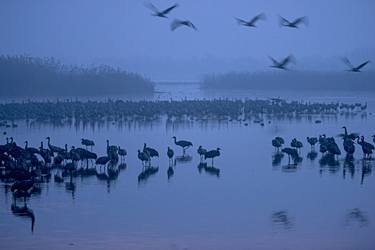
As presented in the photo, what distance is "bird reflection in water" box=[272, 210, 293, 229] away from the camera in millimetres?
12586

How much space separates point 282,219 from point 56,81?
59516mm

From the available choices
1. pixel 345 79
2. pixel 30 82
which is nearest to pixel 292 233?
pixel 30 82

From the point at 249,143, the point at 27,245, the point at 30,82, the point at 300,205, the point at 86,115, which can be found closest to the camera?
the point at 27,245

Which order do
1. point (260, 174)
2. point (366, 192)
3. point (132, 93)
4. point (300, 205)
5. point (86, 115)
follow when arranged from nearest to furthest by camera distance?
point (300, 205) < point (366, 192) < point (260, 174) < point (86, 115) < point (132, 93)

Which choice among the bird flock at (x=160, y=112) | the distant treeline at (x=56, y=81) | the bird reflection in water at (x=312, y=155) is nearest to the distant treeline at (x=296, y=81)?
the distant treeline at (x=56, y=81)

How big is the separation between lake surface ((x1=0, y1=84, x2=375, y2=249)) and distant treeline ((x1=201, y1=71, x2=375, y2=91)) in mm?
74890

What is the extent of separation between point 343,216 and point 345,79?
86898mm

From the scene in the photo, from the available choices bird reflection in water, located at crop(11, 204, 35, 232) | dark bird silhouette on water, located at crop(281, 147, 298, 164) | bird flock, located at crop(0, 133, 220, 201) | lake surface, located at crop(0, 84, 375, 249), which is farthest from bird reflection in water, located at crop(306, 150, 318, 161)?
bird reflection in water, located at crop(11, 204, 35, 232)

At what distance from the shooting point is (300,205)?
14383 millimetres

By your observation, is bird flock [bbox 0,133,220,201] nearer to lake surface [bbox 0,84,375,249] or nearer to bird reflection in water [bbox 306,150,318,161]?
lake surface [bbox 0,84,375,249]

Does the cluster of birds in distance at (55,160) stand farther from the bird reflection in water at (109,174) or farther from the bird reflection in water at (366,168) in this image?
the bird reflection in water at (366,168)

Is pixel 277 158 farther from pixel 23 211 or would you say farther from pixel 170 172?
pixel 23 211

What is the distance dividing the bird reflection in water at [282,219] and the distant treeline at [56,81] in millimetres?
53513

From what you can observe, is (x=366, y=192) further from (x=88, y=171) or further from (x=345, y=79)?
(x=345, y=79)
